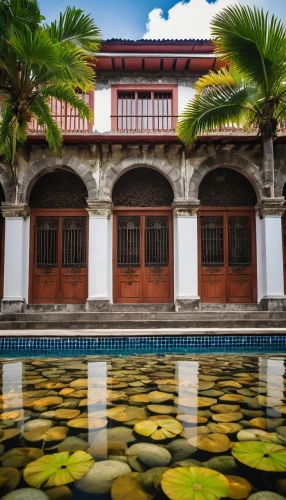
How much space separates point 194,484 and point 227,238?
382 inches

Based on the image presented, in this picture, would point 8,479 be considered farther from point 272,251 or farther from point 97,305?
point 272,251

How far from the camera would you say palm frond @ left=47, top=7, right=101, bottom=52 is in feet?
26.7

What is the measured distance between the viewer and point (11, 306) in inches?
387

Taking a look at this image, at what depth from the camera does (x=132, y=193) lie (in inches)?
436

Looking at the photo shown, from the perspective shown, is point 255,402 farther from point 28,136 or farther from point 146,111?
point 146,111

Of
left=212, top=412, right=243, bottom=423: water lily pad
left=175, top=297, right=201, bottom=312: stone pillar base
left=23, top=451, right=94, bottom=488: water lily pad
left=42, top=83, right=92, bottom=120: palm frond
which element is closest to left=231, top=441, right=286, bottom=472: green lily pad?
left=212, top=412, right=243, bottom=423: water lily pad

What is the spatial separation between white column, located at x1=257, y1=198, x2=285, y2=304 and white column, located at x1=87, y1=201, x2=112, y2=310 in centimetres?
427

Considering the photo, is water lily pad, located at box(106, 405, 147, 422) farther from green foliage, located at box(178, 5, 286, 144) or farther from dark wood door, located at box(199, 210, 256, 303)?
dark wood door, located at box(199, 210, 256, 303)

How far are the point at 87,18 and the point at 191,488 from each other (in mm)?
9131

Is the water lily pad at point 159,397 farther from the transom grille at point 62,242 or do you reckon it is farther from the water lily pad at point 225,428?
the transom grille at point 62,242

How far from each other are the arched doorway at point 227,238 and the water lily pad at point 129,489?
925 centimetres

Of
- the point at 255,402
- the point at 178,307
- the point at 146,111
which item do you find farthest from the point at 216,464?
the point at 146,111

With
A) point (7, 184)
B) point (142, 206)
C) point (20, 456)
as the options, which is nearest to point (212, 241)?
point (142, 206)

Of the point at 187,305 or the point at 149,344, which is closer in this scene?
the point at 149,344
